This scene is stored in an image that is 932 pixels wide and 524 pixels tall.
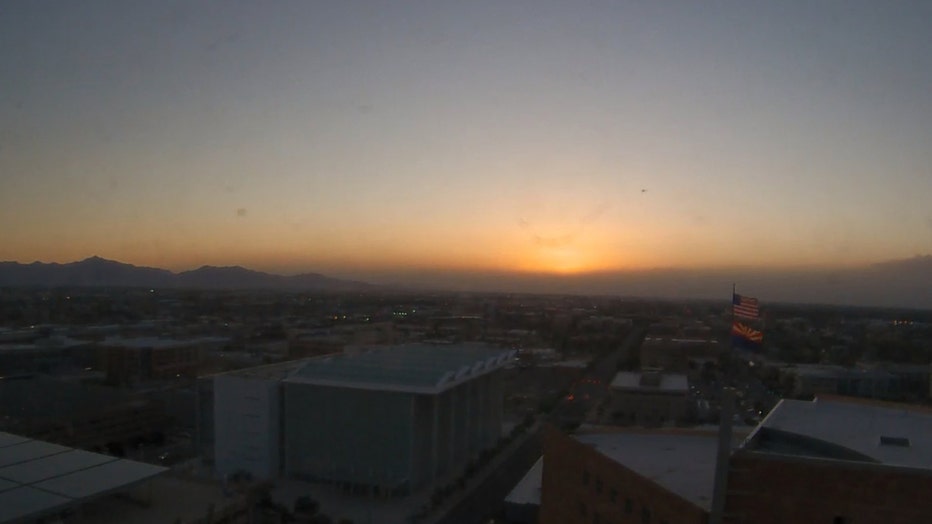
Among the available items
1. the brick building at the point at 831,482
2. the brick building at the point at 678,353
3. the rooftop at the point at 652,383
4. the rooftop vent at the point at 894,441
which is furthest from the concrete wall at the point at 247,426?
the brick building at the point at 678,353

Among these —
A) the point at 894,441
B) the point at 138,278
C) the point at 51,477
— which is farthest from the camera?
the point at 138,278

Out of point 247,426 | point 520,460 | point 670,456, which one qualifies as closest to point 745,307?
point 670,456

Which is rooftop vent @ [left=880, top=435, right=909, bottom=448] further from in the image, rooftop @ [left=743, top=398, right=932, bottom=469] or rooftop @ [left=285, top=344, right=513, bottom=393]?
rooftop @ [left=285, top=344, right=513, bottom=393]

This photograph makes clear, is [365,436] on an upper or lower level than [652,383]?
lower

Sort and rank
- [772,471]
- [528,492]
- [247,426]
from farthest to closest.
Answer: [247,426]
[528,492]
[772,471]

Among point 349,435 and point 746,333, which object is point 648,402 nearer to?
point 349,435

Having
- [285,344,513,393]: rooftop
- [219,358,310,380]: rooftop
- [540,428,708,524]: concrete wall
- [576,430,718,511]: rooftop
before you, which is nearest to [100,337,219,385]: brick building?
[219,358,310,380]: rooftop

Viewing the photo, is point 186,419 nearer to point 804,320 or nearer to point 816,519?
point 816,519

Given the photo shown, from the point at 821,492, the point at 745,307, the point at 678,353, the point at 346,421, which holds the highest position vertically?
the point at 745,307
